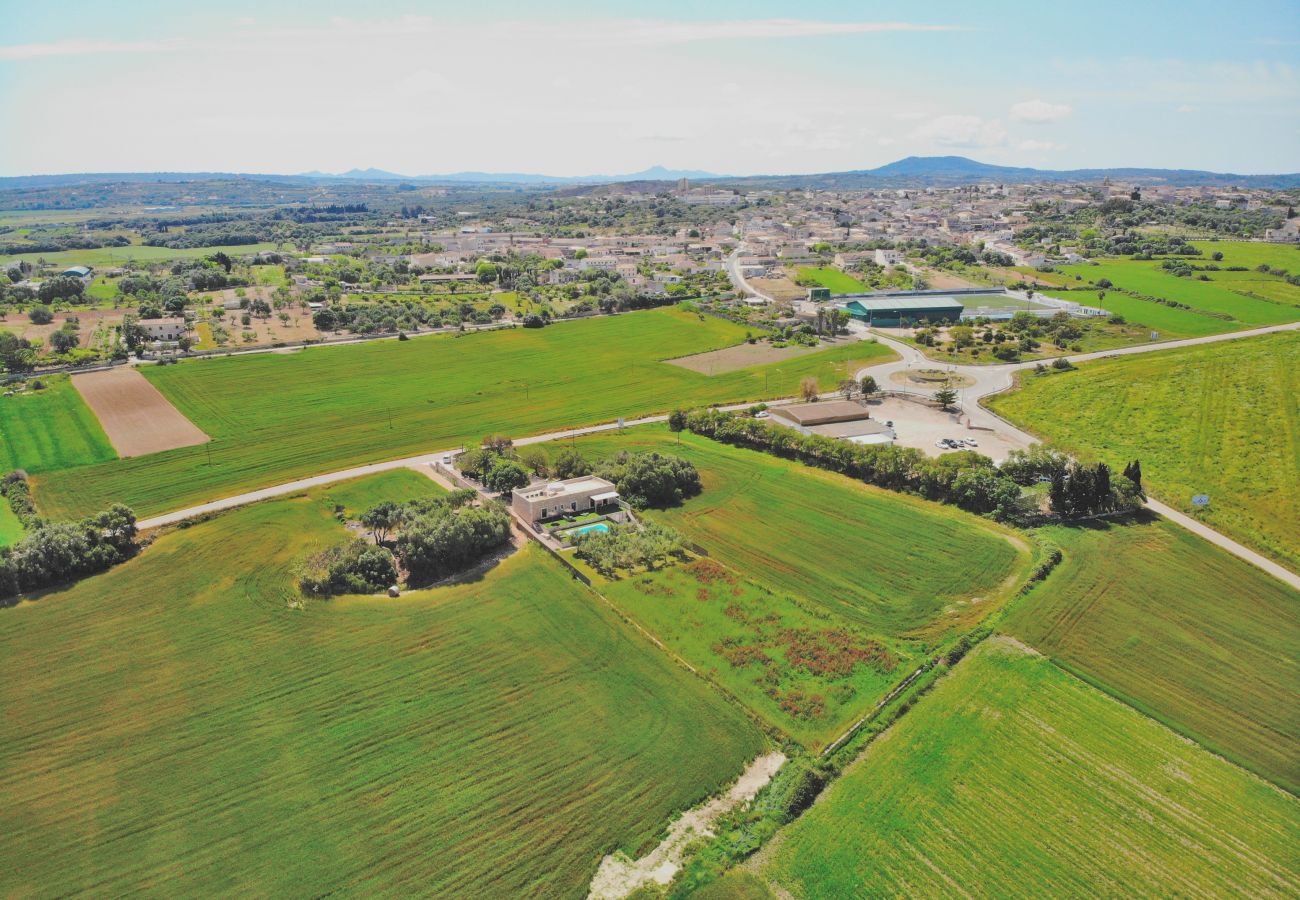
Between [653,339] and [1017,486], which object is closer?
[1017,486]

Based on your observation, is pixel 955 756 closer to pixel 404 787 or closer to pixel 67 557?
pixel 404 787

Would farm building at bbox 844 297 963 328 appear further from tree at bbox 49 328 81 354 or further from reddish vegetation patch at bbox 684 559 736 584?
tree at bbox 49 328 81 354

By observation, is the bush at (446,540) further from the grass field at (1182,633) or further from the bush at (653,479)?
the grass field at (1182,633)

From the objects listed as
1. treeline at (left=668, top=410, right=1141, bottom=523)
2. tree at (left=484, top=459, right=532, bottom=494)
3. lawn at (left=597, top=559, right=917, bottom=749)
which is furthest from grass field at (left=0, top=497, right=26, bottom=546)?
treeline at (left=668, top=410, right=1141, bottom=523)

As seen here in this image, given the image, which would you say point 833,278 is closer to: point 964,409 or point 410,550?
point 964,409

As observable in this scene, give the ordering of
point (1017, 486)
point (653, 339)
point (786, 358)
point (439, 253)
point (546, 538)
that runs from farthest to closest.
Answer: point (439, 253), point (653, 339), point (786, 358), point (1017, 486), point (546, 538)

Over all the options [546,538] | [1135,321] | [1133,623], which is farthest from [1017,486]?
[1135,321]
